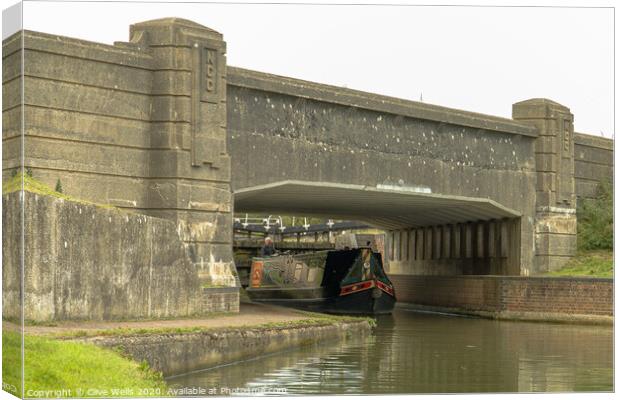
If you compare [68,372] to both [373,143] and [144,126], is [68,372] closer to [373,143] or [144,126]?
[144,126]

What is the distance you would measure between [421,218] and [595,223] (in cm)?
698

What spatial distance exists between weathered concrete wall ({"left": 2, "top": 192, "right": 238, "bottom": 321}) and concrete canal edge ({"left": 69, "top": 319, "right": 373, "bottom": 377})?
187cm

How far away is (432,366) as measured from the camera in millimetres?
23484

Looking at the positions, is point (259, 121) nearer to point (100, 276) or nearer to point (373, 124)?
point (373, 124)

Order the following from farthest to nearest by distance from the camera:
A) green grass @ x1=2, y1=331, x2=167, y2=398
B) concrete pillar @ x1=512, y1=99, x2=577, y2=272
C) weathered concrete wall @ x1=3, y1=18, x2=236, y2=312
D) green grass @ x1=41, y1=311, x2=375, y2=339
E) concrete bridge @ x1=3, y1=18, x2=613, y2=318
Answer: concrete pillar @ x1=512, y1=99, x2=577, y2=272 → concrete bridge @ x1=3, y1=18, x2=613, y2=318 → weathered concrete wall @ x1=3, y1=18, x2=236, y2=312 → green grass @ x1=41, y1=311, x2=375, y2=339 → green grass @ x1=2, y1=331, x2=167, y2=398

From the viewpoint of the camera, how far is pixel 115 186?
2656 cm

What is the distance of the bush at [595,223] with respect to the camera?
4094cm

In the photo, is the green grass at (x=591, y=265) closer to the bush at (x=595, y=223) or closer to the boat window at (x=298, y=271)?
the bush at (x=595, y=223)

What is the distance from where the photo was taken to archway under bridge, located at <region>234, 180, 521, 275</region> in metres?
35.6

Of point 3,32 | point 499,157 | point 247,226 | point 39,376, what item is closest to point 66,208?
point 3,32

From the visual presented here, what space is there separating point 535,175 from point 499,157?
7.16ft

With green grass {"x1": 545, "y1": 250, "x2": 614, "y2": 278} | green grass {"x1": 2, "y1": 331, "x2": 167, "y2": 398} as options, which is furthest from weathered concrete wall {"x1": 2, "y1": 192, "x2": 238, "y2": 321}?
green grass {"x1": 545, "y1": 250, "x2": 614, "y2": 278}

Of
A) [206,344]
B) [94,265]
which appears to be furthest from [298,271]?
[94,265]

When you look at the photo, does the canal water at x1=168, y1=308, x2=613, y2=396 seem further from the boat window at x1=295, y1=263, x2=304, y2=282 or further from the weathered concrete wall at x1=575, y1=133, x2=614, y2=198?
the boat window at x1=295, y1=263, x2=304, y2=282
